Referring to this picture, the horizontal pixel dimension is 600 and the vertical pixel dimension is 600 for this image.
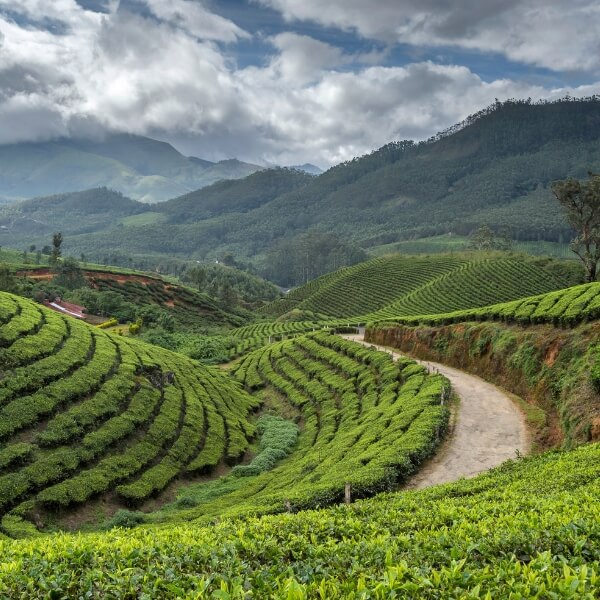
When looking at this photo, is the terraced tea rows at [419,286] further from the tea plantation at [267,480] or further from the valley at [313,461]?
the tea plantation at [267,480]

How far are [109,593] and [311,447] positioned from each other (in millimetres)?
27572

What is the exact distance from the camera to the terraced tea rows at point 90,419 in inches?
968

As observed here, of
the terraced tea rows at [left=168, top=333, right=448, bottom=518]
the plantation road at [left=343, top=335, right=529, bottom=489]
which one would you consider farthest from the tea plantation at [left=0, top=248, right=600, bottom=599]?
the plantation road at [left=343, top=335, right=529, bottom=489]

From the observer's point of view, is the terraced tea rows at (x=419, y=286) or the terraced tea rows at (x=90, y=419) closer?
the terraced tea rows at (x=90, y=419)

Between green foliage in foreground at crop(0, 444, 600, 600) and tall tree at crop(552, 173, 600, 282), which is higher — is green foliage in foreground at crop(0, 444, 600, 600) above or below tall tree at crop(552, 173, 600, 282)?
below

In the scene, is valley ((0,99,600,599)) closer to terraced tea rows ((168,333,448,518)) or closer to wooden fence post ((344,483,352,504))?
wooden fence post ((344,483,352,504))

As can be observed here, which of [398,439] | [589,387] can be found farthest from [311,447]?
[589,387]

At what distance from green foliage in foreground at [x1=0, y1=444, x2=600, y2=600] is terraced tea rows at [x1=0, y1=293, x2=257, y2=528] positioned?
16767 mm

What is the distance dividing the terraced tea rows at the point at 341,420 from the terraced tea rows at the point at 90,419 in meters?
5.60

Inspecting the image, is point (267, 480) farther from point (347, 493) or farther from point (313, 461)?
point (347, 493)

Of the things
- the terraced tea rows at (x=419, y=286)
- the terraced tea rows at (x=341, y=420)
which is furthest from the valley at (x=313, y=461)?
the terraced tea rows at (x=419, y=286)

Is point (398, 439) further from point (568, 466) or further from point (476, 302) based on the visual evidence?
point (476, 302)

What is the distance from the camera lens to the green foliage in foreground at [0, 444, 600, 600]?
20.3 feet

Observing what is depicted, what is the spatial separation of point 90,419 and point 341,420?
56.8ft
